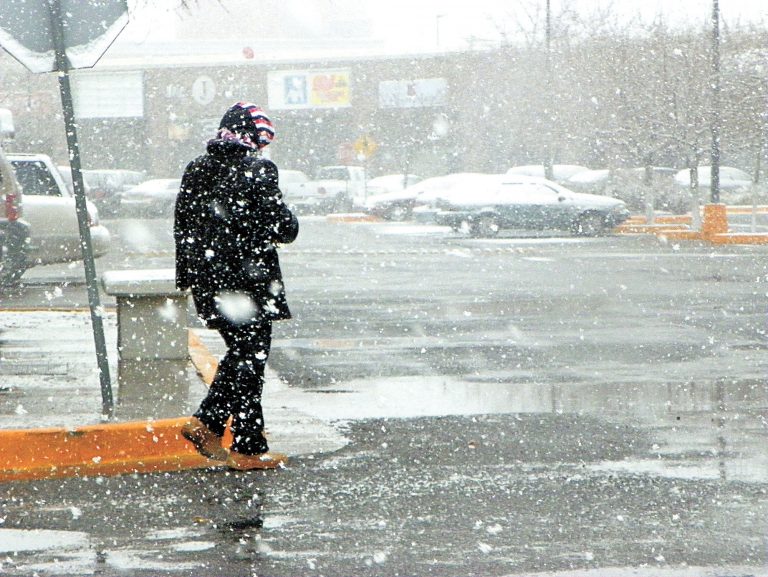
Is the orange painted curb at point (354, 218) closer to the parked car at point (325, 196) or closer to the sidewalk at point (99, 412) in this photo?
the parked car at point (325, 196)

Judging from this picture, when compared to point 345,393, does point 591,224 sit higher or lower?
lower

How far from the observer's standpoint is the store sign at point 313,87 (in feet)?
177

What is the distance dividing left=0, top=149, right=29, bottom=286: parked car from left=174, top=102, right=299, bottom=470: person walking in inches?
380

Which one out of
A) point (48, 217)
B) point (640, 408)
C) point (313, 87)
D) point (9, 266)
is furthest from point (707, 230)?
point (313, 87)

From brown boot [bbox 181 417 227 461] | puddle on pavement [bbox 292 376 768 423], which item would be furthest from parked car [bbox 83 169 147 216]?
brown boot [bbox 181 417 227 461]

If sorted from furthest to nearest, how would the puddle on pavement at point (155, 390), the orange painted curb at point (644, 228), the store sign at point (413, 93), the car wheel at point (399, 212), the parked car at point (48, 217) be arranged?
the store sign at point (413, 93) < the car wheel at point (399, 212) < the orange painted curb at point (644, 228) < the parked car at point (48, 217) < the puddle on pavement at point (155, 390)

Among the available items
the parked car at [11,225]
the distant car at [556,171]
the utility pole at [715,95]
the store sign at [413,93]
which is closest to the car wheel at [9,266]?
the parked car at [11,225]

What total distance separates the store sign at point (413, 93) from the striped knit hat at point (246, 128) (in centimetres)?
4596

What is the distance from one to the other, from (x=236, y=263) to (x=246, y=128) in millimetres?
648

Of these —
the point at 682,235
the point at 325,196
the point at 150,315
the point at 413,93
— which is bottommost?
the point at 682,235

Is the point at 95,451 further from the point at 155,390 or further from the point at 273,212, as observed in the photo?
the point at 155,390

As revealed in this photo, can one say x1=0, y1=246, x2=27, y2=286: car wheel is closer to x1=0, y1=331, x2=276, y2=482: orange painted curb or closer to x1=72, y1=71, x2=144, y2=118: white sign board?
x1=0, y1=331, x2=276, y2=482: orange painted curb

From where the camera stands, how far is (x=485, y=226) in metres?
30.1

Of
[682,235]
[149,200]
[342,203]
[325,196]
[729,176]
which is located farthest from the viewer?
[729,176]
